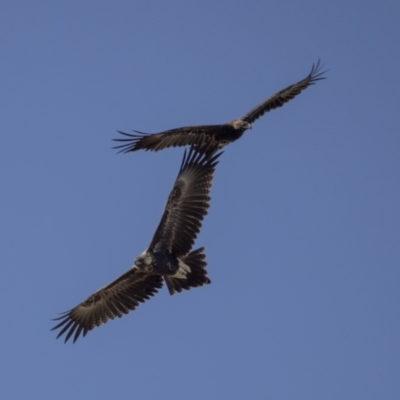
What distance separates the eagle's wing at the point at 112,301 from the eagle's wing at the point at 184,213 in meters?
0.88

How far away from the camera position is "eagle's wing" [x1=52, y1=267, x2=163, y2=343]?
18.0 m

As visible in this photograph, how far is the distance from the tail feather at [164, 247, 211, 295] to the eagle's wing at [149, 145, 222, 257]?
0.13 m

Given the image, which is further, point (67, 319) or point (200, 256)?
point (67, 319)

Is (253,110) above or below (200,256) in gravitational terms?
above

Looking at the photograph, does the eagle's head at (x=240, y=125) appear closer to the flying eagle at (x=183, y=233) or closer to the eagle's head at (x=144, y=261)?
the flying eagle at (x=183, y=233)

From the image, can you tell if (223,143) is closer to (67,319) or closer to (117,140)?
(117,140)

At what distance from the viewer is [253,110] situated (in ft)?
67.3

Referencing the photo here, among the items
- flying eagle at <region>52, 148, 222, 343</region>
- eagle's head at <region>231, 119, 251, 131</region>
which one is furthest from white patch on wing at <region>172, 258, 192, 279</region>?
eagle's head at <region>231, 119, 251, 131</region>

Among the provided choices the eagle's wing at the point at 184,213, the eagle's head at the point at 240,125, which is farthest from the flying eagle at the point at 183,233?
the eagle's head at the point at 240,125

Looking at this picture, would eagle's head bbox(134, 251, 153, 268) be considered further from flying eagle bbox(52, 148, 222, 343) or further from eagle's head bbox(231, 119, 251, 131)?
eagle's head bbox(231, 119, 251, 131)

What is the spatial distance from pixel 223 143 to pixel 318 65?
3943mm

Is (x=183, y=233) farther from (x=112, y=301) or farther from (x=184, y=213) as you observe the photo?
(x=112, y=301)

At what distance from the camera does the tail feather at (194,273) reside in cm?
1720

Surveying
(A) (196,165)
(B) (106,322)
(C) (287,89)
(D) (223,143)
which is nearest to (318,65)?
(C) (287,89)
